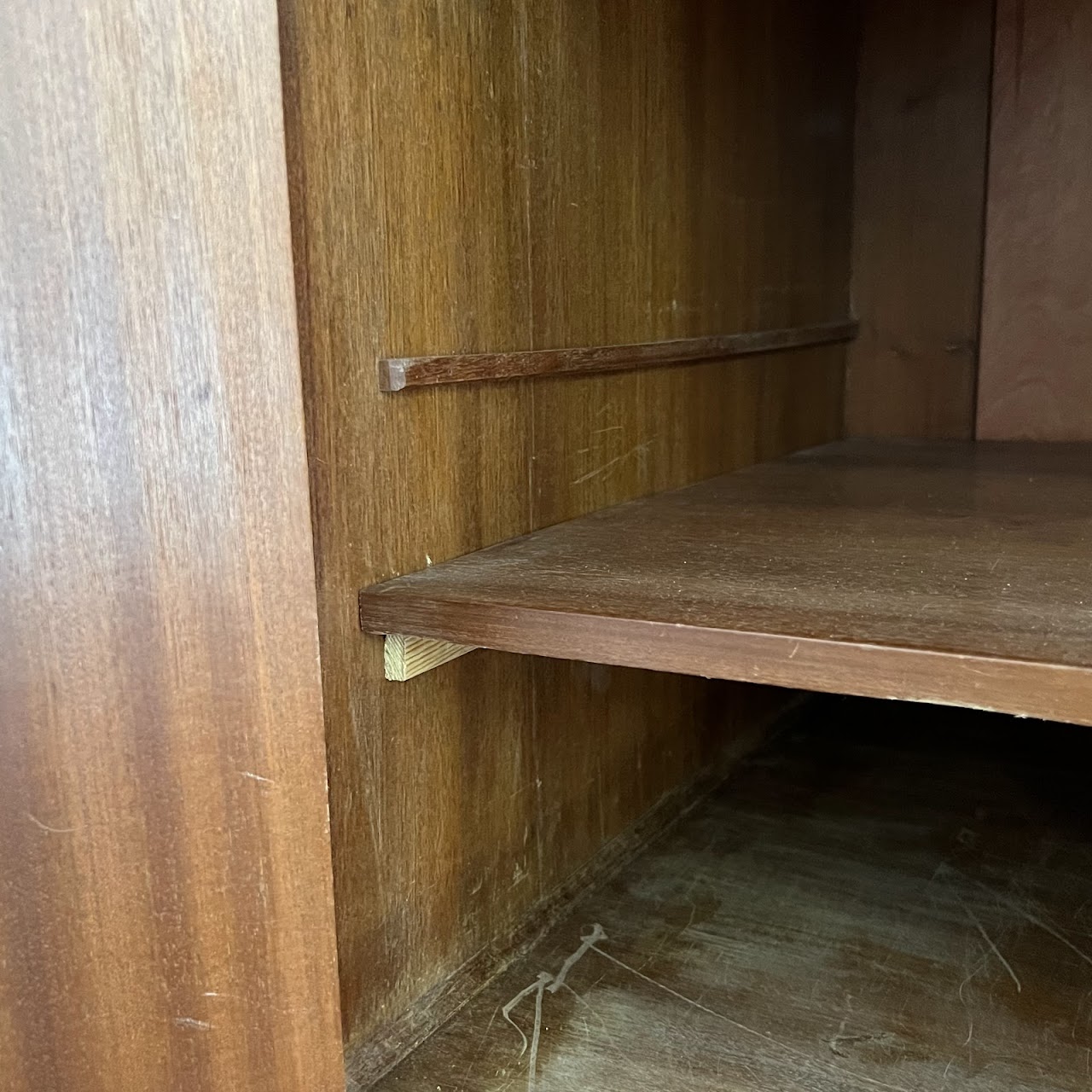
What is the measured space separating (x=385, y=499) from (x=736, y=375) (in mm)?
798

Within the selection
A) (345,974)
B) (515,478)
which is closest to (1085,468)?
(515,478)

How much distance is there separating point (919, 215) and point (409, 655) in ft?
4.64

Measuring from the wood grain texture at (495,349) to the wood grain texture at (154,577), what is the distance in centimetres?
6

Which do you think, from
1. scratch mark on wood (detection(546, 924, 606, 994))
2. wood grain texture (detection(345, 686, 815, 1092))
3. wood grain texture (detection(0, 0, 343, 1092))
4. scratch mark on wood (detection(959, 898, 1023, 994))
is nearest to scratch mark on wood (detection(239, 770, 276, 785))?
wood grain texture (detection(0, 0, 343, 1092))

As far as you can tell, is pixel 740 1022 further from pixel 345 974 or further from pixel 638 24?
pixel 638 24

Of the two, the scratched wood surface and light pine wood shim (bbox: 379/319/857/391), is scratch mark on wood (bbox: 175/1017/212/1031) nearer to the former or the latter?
the scratched wood surface

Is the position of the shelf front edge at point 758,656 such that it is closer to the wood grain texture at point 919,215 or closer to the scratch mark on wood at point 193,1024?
the scratch mark on wood at point 193,1024

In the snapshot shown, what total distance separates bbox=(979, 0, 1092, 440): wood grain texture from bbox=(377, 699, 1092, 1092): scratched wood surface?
0.62 meters

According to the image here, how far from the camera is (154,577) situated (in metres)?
0.91

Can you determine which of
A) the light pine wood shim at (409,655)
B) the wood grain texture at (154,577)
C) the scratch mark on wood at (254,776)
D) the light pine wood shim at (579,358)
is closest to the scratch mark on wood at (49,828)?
the wood grain texture at (154,577)

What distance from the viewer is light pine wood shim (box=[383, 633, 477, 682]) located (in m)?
1.01

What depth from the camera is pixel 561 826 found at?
1331 mm

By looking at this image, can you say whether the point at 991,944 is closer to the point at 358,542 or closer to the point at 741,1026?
the point at 741,1026

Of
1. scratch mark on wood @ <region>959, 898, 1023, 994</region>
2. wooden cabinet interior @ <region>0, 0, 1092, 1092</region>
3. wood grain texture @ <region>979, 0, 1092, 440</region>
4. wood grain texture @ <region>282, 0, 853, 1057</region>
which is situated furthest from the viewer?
wood grain texture @ <region>979, 0, 1092, 440</region>
